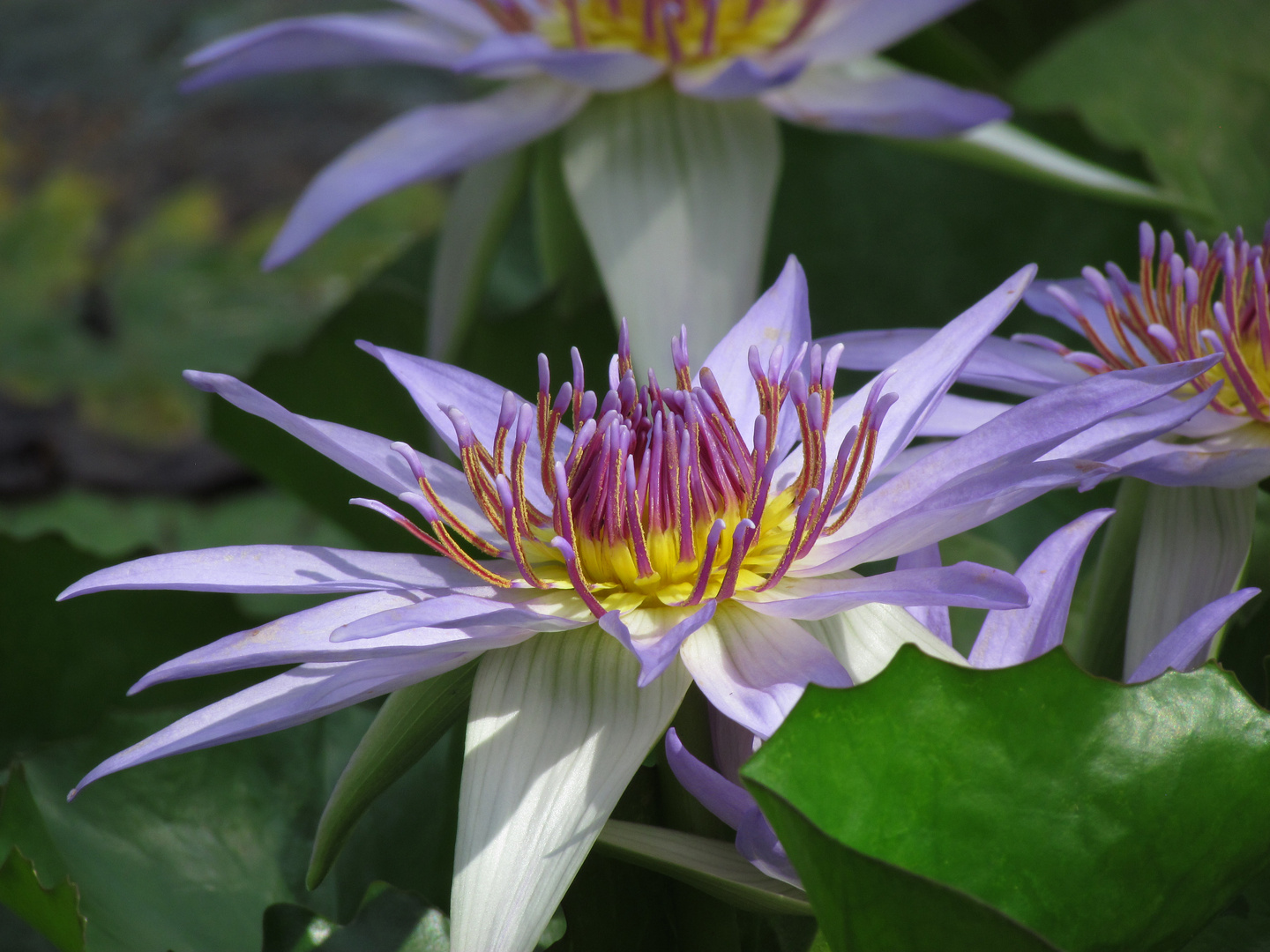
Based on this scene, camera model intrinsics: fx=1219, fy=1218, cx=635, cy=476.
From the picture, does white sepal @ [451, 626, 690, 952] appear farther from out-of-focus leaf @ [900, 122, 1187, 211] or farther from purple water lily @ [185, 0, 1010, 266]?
out-of-focus leaf @ [900, 122, 1187, 211]

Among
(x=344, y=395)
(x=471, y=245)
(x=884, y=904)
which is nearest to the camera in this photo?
(x=884, y=904)

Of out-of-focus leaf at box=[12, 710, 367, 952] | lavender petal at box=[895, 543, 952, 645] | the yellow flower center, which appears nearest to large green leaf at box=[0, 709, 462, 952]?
out-of-focus leaf at box=[12, 710, 367, 952]

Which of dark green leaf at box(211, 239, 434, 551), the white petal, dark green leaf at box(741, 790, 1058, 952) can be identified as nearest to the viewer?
dark green leaf at box(741, 790, 1058, 952)

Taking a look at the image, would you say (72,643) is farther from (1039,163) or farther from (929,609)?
(1039,163)

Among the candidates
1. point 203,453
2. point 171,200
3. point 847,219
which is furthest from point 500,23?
point 171,200

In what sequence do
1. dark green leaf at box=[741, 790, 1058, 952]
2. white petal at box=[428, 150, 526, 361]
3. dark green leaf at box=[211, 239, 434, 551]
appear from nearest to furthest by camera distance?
dark green leaf at box=[741, 790, 1058, 952]
white petal at box=[428, 150, 526, 361]
dark green leaf at box=[211, 239, 434, 551]

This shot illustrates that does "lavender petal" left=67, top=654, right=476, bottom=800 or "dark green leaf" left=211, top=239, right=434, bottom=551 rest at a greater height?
"lavender petal" left=67, top=654, right=476, bottom=800

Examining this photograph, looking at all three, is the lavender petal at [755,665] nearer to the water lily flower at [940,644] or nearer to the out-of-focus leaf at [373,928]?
the water lily flower at [940,644]

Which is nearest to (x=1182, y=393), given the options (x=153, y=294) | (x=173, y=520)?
(x=173, y=520)
